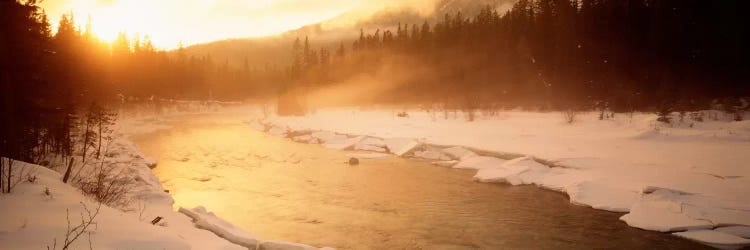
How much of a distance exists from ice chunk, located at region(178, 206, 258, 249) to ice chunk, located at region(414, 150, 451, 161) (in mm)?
14041

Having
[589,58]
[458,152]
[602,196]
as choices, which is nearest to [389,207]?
[602,196]

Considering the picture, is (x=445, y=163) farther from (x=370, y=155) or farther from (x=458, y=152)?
(x=370, y=155)

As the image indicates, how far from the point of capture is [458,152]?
22.3 m

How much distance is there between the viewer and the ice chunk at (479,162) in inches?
754

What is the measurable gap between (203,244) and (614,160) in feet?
51.8

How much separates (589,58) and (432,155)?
29.7 meters

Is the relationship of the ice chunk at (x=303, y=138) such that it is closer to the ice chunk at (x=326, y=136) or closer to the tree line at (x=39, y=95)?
the ice chunk at (x=326, y=136)

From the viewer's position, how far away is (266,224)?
1188 cm

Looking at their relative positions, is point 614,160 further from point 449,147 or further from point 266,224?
point 266,224

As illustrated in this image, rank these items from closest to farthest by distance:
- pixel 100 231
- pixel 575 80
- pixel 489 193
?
1. pixel 100 231
2. pixel 489 193
3. pixel 575 80

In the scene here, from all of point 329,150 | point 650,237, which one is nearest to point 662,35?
point 329,150

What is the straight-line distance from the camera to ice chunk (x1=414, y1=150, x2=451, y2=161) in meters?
22.5

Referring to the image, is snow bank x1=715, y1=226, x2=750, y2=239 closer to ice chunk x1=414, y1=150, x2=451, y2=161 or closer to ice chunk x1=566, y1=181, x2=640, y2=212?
ice chunk x1=566, y1=181, x2=640, y2=212

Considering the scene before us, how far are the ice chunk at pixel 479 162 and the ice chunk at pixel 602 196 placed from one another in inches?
191
